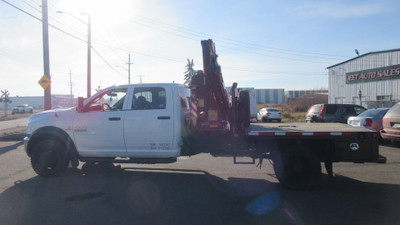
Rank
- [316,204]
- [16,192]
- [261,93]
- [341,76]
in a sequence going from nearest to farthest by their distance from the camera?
[316,204], [16,192], [341,76], [261,93]

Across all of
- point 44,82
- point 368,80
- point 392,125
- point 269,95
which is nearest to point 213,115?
point 392,125

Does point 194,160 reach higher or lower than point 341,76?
lower

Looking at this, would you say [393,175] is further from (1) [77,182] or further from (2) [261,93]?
(2) [261,93]

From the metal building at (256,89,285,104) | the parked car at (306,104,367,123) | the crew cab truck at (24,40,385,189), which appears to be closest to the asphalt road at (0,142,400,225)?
the crew cab truck at (24,40,385,189)

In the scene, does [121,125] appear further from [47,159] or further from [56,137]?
[47,159]

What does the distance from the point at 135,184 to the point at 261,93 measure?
9649 cm

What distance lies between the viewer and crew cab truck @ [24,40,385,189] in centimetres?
615

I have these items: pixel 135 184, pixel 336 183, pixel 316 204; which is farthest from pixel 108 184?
pixel 336 183

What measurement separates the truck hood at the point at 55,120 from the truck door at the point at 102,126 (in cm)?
17

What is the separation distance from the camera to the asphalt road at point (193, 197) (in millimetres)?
4742

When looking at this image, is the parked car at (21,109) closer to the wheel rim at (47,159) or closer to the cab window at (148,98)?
the wheel rim at (47,159)

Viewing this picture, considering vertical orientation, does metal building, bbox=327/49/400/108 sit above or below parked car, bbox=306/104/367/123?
above

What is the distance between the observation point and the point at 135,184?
659 centimetres

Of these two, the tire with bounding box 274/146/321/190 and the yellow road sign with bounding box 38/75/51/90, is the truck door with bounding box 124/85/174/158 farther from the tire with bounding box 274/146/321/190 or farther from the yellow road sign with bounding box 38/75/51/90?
the yellow road sign with bounding box 38/75/51/90
